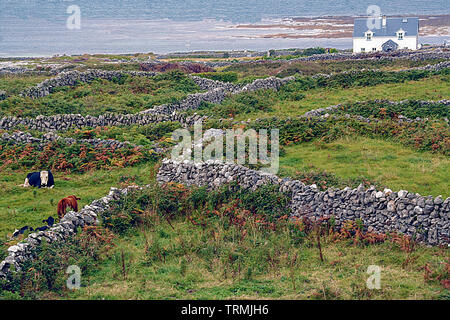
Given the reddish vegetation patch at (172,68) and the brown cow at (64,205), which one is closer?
the brown cow at (64,205)

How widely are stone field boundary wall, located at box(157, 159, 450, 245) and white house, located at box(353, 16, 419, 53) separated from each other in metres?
73.7

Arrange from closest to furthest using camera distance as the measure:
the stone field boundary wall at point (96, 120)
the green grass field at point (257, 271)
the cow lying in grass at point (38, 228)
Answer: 1. the green grass field at point (257, 271)
2. the cow lying in grass at point (38, 228)
3. the stone field boundary wall at point (96, 120)

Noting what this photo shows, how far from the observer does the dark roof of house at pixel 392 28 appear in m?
85.7

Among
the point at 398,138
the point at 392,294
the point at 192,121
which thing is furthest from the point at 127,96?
the point at 392,294

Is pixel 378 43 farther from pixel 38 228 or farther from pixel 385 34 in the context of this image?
pixel 38 228

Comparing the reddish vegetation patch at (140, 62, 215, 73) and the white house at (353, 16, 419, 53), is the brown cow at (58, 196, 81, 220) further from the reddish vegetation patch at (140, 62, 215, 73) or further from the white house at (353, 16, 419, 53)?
the white house at (353, 16, 419, 53)

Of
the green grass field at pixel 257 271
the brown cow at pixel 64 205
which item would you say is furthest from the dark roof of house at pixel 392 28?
the green grass field at pixel 257 271

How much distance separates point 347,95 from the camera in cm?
3353

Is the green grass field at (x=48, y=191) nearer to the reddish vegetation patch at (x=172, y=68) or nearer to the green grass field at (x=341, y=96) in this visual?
the green grass field at (x=341, y=96)

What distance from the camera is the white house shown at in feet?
279

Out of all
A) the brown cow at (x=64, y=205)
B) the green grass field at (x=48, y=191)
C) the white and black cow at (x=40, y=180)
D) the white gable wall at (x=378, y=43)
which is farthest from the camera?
the white gable wall at (x=378, y=43)

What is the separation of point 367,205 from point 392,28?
81.7 meters

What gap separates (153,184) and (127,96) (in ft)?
61.2

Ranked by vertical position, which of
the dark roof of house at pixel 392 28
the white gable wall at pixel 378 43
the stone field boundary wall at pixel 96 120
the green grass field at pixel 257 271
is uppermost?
the dark roof of house at pixel 392 28
